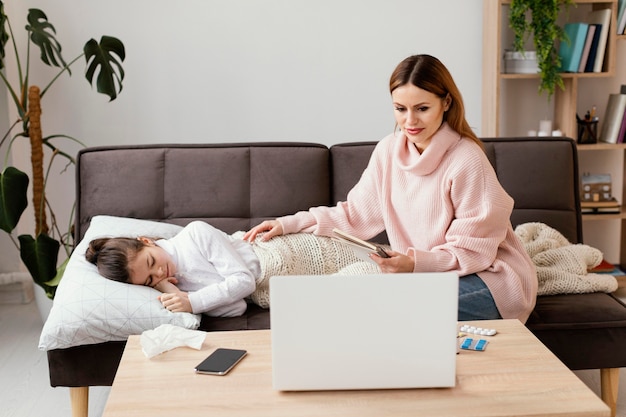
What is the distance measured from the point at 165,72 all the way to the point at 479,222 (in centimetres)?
200

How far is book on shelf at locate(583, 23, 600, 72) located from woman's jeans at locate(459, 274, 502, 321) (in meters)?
1.76

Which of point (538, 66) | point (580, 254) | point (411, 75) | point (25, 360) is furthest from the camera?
point (538, 66)

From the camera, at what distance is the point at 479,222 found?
7.38 ft

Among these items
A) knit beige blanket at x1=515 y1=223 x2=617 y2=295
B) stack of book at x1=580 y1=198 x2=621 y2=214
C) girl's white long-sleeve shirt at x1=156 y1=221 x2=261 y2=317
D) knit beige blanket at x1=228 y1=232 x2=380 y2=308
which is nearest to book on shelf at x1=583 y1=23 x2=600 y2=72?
stack of book at x1=580 y1=198 x2=621 y2=214

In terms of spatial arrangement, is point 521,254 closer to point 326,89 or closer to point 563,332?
point 563,332

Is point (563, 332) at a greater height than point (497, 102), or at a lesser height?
lesser

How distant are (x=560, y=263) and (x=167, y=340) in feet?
4.46

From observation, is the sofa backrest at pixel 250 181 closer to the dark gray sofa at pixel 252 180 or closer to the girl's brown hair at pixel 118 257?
the dark gray sofa at pixel 252 180

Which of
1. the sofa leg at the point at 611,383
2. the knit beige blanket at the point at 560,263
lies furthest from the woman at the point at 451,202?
the sofa leg at the point at 611,383

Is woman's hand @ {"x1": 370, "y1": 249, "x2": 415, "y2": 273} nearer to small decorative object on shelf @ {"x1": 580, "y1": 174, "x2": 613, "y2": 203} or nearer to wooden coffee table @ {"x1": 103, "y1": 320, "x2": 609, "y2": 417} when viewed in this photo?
wooden coffee table @ {"x1": 103, "y1": 320, "x2": 609, "y2": 417}

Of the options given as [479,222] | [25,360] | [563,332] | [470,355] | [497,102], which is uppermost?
[497,102]

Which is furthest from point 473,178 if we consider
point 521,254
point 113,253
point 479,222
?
point 113,253

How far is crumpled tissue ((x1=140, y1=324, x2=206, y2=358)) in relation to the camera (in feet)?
5.74

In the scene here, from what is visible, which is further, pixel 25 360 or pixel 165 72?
pixel 165 72
